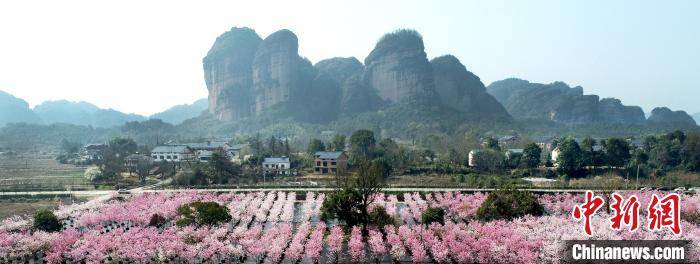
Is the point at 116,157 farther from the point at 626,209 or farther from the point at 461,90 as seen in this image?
the point at 461,90

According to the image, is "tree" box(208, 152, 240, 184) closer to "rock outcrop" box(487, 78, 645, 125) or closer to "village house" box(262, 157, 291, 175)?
"village house" box(262, 157, 291, 175)

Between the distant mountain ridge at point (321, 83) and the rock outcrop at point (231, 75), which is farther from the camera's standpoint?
the rock outcrop at point (231, 75)

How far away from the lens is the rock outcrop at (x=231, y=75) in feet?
514

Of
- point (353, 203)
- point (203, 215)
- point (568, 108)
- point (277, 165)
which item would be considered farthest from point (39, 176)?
point (568, 108)

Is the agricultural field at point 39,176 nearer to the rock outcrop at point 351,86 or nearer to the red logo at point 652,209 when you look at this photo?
the red logo at point 652,209

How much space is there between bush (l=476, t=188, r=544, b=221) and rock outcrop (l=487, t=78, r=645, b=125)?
481 ft

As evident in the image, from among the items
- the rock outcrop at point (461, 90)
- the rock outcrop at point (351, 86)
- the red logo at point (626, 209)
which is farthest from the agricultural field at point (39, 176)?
the rock outcrop at point (461, 90)

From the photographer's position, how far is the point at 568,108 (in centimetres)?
16675

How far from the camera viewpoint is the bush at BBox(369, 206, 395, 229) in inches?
1073

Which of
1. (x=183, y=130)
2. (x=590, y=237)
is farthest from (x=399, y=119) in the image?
(x=590, y=237)

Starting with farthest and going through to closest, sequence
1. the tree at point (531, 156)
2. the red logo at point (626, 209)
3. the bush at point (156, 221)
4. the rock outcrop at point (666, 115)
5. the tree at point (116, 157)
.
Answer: the rock outcrop at point (666, 115) < the tree at point (531, 156) < the tree at point (116, 157) < the bush at point (156, 221) < the red logo at point (626, 209)

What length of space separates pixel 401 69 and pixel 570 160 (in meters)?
101

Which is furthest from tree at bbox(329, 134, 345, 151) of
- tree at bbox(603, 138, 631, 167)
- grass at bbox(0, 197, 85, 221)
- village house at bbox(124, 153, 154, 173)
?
grass at bbox(0, 197, 85, 221)

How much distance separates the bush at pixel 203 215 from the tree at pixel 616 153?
4839 cm
